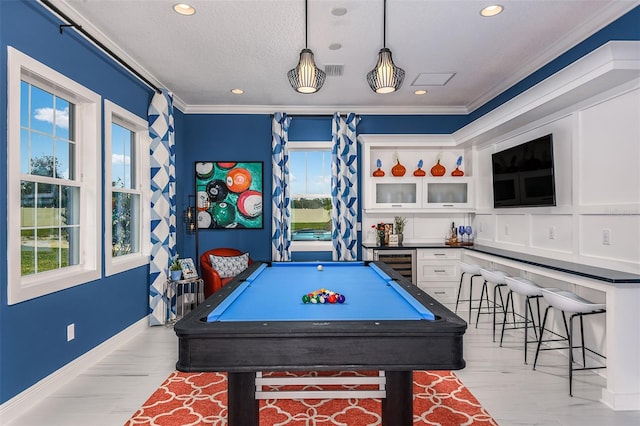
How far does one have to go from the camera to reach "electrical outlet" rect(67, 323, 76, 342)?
9.87ft

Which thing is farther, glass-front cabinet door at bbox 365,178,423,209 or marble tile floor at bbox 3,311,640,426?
glass-front cabinet door at bbox 365,178,423,209

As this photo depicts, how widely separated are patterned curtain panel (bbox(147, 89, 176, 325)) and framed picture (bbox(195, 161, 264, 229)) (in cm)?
99

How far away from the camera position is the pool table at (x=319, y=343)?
5.38 ft

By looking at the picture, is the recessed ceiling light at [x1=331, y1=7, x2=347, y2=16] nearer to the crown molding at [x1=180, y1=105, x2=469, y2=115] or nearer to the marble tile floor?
the crown molding at [x1=180, y1=105, x2=469, y2=115]

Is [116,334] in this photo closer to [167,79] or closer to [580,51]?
[167,79]

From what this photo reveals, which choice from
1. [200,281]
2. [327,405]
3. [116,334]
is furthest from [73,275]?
[327,405]

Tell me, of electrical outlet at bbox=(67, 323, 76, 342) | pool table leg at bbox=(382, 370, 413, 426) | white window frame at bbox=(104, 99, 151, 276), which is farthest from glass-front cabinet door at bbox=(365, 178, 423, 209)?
electrical outlet at bbox=(67, 323, 76, 342)

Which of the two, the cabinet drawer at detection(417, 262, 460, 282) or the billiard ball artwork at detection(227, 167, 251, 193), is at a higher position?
the billiard ball artwork at detection(227, 167, 251, 193)

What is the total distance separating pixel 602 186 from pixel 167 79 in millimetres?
4430

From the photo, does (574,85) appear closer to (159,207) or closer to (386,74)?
(386,74)

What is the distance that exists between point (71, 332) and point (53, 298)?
0.38m

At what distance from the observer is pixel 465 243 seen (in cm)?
543

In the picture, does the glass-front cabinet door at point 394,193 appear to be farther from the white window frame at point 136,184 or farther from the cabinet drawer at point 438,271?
the white window frame at point 136,184

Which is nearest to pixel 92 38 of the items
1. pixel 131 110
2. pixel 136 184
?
pixel 131 110
